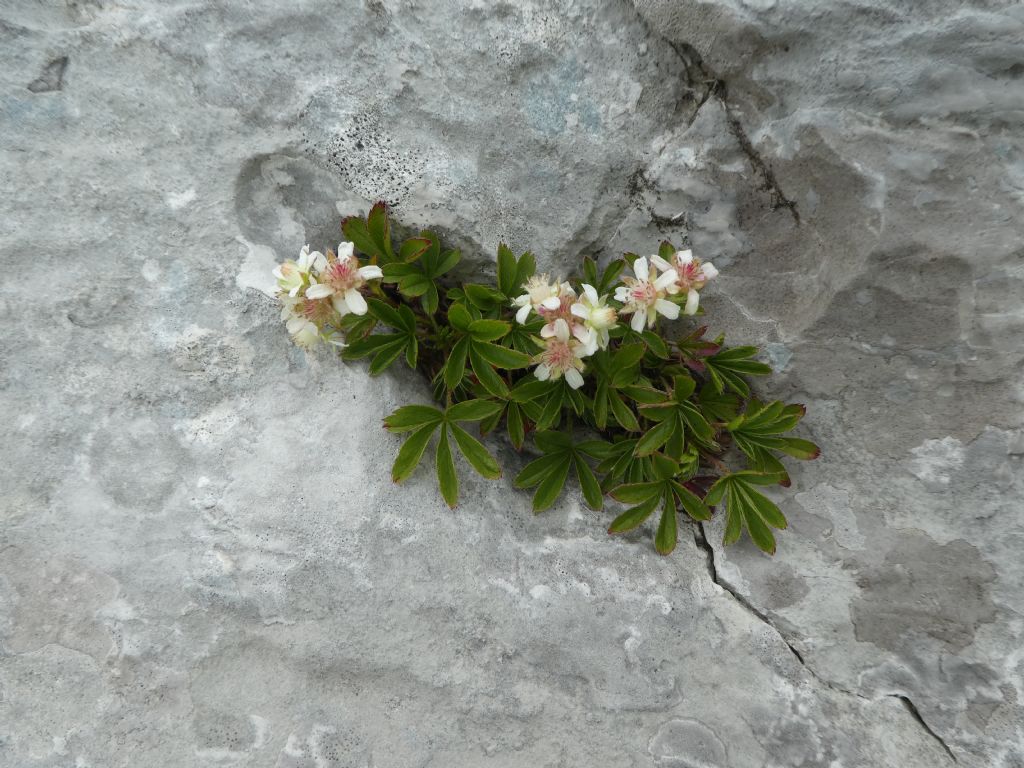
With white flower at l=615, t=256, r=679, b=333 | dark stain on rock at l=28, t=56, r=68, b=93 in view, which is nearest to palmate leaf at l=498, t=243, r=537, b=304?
white flower at l=615, t=256, r=679, b=333

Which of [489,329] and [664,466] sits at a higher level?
[489,329]

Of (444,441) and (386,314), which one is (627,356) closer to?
(444,441)

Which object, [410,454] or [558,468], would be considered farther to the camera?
[558,468]

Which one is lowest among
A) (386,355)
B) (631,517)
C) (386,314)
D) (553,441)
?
(631,517)

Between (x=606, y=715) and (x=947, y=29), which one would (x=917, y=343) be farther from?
(x=606, y=715)

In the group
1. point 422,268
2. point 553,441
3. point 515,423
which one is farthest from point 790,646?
point 422,268

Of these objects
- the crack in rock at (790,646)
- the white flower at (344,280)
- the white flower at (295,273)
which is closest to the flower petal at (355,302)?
the white flower at (344,280)

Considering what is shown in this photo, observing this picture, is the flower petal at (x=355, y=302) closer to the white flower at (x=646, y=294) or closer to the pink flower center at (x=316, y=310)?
the pink flower center at (x=316, y=310)
